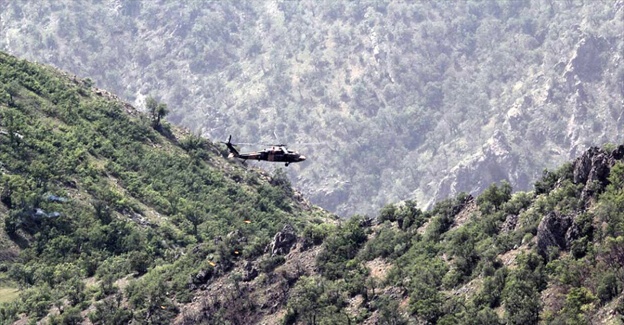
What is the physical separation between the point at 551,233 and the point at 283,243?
38389mm

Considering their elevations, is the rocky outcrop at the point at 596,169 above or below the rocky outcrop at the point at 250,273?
below

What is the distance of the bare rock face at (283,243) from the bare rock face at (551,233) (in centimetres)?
3569

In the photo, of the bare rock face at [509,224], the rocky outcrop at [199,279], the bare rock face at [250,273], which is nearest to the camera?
the bare rock face at [509,224]

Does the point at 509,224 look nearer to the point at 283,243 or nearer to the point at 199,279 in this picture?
the point at 283,243

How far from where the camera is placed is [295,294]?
14462 cm

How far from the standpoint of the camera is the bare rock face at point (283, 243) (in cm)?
15588

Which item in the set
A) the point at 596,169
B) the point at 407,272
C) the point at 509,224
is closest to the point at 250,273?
the point at 407,272

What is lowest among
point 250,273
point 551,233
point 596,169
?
point 551,233

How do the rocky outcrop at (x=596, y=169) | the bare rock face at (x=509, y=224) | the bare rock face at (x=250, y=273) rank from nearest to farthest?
the rocky outcrop at (x=596, y=169)
the bare rock face at (x=509, y=224)
the bare rock face at (x=250, y=273)

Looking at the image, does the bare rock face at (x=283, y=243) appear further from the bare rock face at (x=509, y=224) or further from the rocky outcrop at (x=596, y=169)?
the rocky outcrop at (x=596, y=169)

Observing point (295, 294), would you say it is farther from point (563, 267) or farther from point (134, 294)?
point (563, 267)

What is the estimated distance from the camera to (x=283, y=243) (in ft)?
517

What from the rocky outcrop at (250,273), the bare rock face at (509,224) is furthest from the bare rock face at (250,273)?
the bare rock face at (509,224)

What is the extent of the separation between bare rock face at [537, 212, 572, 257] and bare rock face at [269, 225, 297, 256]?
35692mm
